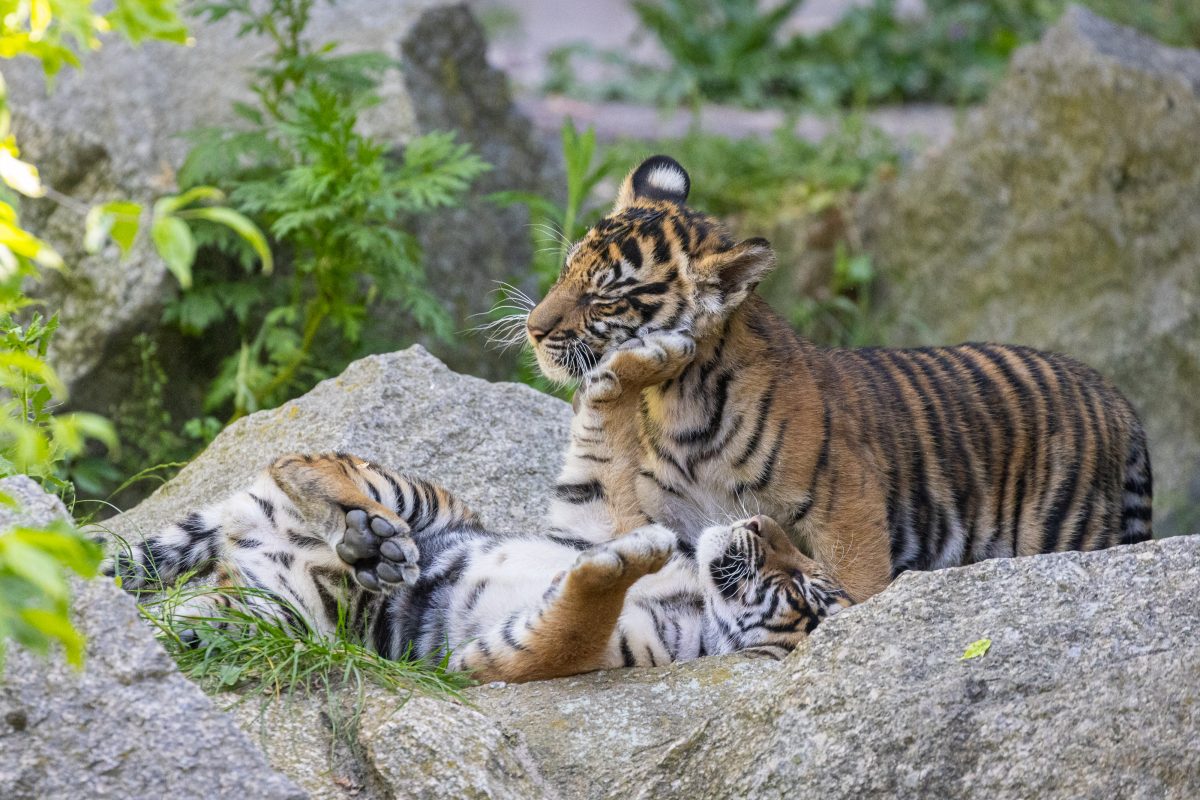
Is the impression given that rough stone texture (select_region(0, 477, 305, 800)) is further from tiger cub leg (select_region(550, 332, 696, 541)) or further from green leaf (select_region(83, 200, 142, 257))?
tiger cub leg (select_region(550, 332, 696, 541))

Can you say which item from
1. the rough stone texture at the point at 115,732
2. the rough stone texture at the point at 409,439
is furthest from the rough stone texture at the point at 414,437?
the rough stone texture at the point at 115,732

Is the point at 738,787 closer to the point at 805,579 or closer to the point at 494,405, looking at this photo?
the point at 805,579

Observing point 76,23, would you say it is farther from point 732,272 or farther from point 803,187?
point 803,187

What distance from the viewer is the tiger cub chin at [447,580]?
13.0 ft

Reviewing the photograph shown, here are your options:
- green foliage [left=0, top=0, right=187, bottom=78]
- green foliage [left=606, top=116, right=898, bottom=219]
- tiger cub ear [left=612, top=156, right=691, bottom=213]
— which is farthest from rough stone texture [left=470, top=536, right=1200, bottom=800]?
green foliage [left=606, top=116, right=898, bottom=219]

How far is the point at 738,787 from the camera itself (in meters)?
3.10

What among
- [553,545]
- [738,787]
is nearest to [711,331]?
[553,545]

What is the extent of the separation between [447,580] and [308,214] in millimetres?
2082

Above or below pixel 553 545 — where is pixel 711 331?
above

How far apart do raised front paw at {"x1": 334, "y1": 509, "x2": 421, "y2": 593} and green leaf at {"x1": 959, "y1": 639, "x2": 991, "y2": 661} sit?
1614 millimetres

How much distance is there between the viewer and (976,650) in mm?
3184

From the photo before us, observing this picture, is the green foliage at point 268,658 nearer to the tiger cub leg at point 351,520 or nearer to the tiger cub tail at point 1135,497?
the tiger cub leg at point 351,520

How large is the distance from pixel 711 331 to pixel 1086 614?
72.4 inches

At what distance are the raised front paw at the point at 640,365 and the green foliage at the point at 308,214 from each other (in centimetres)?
153
